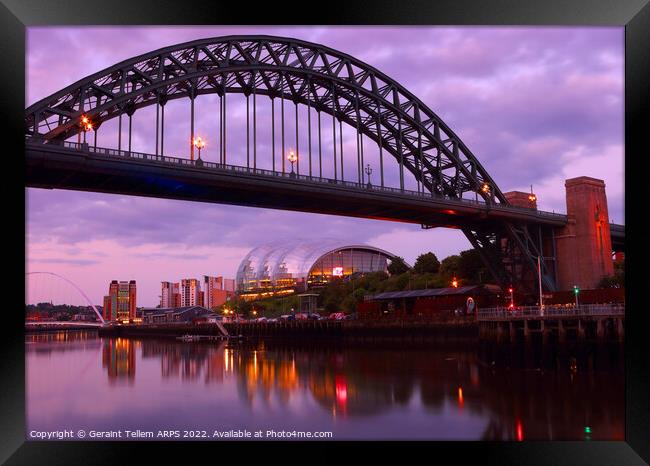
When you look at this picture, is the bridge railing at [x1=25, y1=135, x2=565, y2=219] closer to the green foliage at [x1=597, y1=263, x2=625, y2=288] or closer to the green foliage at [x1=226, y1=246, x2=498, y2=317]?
the green foliage at [x1=597, y1=263, x2=625, y2=288]

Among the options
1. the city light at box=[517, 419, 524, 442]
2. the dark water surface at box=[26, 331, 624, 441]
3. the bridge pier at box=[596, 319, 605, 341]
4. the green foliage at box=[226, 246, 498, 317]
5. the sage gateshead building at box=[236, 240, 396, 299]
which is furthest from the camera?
the sage gateshead building at box=[236, 240, 396, 299]

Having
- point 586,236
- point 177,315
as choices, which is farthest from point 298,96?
point 177,315

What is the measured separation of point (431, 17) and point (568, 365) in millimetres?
18105

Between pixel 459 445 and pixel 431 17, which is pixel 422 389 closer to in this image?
pixel 459 445

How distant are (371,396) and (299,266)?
80.2 metres

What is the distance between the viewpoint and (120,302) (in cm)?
14188

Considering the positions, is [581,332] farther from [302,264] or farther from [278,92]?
[302,264]

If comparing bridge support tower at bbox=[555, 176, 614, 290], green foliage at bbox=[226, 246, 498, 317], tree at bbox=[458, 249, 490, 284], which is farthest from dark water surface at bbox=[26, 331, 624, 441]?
green foliage at bbox=[226, 246, 498, 317]

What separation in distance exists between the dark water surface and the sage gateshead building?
64.2 meters

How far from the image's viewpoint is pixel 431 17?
13234 mm

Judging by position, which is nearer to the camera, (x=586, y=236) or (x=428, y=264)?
(x=586, y=236)

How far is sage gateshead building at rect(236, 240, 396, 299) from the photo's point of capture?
102562 millimetres

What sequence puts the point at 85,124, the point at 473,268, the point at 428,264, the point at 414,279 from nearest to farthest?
the point at 85,124 < the point at 473,268 < the point at 414,279 < the point at 428,264
